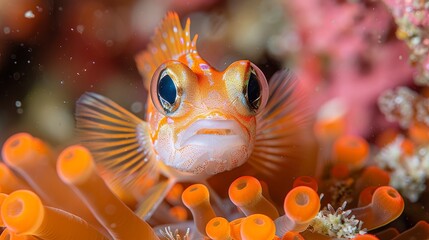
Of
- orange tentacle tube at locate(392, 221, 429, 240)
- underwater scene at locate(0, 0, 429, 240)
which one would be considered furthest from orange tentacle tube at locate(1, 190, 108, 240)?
orange tentacle tube at locate(392, 221, 429, 240)

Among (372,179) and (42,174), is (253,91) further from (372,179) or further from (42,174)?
(42,174)

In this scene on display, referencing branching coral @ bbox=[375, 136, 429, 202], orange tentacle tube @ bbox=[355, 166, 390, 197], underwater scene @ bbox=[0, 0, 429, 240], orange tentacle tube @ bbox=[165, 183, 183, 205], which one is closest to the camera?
underwater scene @ bbox=[0, 0, 429, 240]

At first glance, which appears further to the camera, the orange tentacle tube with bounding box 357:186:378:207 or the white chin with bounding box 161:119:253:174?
the orange tentacle tube with bounding box 357:186:378:207

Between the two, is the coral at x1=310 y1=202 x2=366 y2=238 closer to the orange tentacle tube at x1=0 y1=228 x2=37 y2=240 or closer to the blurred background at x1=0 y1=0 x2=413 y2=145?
the orange tentacle tube at x1=0 y1=228 x2=37 y2=240

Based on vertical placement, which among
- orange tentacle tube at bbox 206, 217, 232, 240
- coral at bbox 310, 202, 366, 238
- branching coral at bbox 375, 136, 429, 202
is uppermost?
orange tentacle tube at bbox 206, 217, 232, 240

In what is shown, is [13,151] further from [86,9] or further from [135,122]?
[86,9]

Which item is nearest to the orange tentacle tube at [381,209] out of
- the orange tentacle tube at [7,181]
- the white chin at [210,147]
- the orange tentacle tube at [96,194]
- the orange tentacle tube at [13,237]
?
the white chin at [210,147]

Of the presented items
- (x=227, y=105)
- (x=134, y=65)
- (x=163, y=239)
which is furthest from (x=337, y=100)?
(x=163, y=239)
